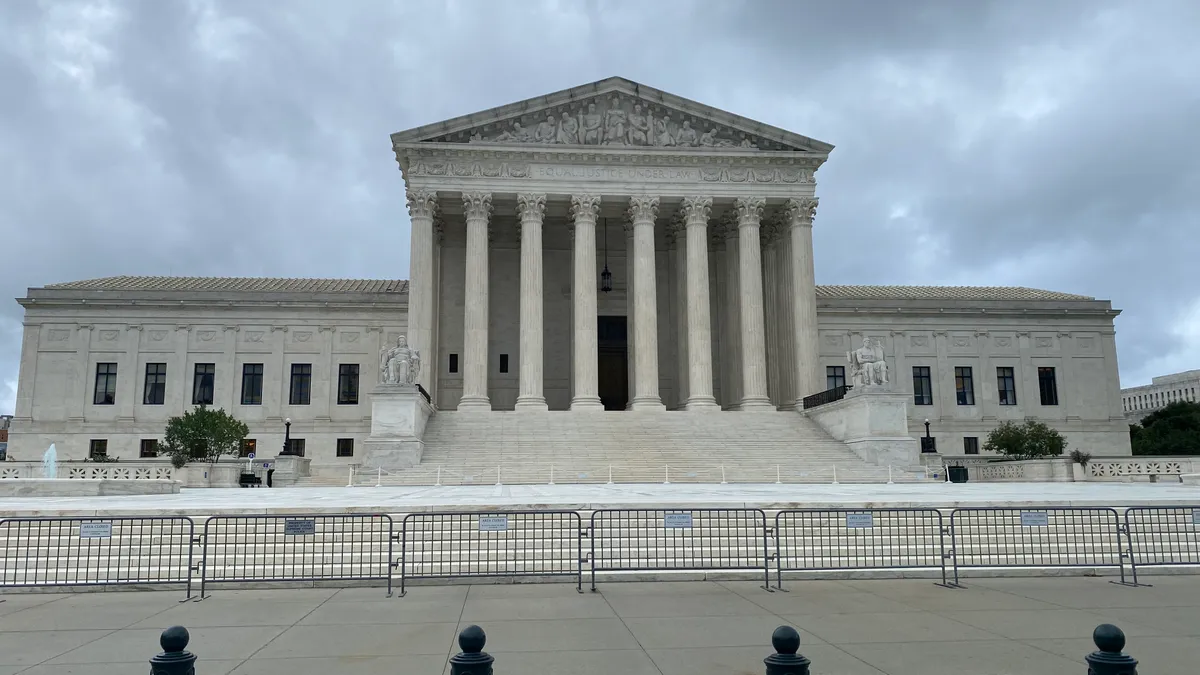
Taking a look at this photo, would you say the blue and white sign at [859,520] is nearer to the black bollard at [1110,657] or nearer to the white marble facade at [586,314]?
the black bollard at [1110,657]

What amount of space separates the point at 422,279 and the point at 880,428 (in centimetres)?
2232

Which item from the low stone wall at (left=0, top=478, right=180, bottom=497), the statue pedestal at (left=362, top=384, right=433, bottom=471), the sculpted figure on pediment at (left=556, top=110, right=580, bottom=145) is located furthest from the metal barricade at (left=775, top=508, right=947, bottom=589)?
the sculpted figure on pediment at (left=556, top=110, right=580, bottom=145)

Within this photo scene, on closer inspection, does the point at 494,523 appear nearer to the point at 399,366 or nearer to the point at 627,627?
the point at 627,627

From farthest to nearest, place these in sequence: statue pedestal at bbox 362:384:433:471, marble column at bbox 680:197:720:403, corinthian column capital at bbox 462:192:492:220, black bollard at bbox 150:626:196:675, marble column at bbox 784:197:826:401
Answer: marble column at bbox 784:197:826:401
corinthian column capital at bbox 462:192:492:220
marble column at bbox 680:197:720:403
statue pedestal at bbox 362:384:433:471
black bollard at bbox 150:626:196:675

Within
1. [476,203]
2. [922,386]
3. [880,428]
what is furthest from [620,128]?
[922,386]

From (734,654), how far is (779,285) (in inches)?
1645

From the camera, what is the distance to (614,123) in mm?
45250

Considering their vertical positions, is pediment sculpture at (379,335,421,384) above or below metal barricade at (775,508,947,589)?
above

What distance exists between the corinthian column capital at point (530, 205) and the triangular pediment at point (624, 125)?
9.12 ft

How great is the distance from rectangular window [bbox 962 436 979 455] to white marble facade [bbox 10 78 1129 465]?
0.29m

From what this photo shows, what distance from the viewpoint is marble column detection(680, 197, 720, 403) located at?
141ft

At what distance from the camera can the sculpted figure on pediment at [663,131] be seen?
4541 cm

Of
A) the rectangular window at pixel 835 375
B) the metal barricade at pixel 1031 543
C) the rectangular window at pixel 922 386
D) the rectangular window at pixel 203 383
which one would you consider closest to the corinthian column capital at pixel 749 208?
the rectangular window at pixel 835 375

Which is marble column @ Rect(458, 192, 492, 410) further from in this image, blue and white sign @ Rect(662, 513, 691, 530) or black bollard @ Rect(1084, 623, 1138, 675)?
black bollard @ Rect(1084, 623, 1138, 675)
